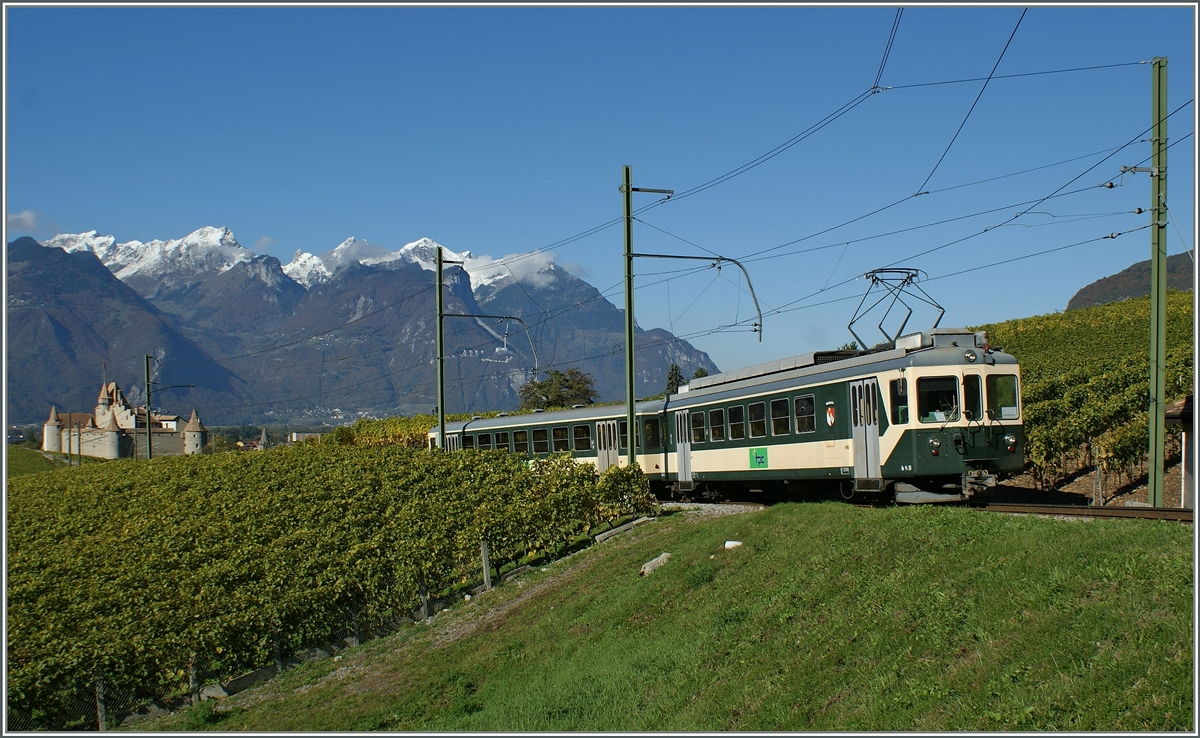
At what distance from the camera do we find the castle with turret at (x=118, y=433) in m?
123

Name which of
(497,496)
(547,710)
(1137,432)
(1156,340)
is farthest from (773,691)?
(1137,432)

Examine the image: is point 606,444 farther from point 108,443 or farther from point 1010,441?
point 108,443

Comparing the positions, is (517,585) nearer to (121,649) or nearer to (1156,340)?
(121,649)

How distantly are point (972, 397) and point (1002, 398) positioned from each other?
716 mm

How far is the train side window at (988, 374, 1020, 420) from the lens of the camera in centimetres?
1909

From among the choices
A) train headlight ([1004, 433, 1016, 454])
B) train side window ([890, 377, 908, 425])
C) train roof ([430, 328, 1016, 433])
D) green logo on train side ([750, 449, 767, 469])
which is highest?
train roof ([430, 328, 1016, 433])

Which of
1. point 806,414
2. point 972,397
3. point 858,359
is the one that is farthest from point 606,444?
point 972,397

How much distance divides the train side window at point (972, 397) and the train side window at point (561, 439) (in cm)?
1730

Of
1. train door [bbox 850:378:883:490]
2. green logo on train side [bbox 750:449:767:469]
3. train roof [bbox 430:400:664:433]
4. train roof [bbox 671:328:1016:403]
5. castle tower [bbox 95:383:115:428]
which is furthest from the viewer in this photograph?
castle tower [bbox 95:383:115:428]

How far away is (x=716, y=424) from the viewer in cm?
2638

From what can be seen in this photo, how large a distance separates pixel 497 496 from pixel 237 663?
7.80 m

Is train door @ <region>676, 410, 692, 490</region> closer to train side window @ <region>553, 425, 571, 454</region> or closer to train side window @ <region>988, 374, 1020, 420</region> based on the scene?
train side window @ <region>553, 425, 571, 454</region>

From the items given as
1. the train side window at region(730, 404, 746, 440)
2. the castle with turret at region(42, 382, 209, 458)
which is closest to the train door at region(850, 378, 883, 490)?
the train side window at region(730, 404, 746, 440)

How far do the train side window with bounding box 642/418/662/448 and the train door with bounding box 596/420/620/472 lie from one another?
1181mm
